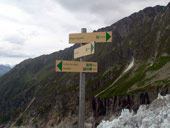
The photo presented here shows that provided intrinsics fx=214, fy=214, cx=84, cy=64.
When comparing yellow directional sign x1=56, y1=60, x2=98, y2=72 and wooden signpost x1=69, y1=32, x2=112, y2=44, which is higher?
wooden signpost x1=69, y1=32, x2=112, y2=44

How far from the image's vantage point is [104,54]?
493 ft

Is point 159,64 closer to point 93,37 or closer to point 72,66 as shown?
point 93,37

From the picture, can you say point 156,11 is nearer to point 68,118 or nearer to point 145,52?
point 145,52

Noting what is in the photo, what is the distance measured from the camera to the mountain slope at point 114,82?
80.8 metres

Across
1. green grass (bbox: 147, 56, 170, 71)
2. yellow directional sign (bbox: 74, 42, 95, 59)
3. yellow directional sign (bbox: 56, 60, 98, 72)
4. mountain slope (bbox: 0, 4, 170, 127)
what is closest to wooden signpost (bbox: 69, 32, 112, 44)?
yellow directional sign (bbox: 74, 42, 95, 59)

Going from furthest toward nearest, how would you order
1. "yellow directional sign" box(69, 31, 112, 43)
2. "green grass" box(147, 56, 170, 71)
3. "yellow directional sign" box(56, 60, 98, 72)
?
"green grass" box(147, 56, 170, 71), "yellow directional sign" box(69, 31, 112, 43), "yellow directional sign" box(56, 60, 98, 72)

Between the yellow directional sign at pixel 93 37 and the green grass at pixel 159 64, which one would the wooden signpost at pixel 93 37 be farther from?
the green grass at pixel 159 64

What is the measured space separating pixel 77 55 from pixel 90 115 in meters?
84.2


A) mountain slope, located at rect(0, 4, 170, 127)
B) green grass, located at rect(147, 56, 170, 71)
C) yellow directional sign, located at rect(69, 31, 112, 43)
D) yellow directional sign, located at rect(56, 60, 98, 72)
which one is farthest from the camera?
green grass, located at rect(147, 56, 170, 71)

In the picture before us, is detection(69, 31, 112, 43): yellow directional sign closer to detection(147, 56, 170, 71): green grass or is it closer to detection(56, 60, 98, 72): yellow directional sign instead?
detection(56, 60, 98, 72): yellow directional sign

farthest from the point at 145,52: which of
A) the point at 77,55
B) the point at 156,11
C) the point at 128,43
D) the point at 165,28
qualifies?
the point at 77,55

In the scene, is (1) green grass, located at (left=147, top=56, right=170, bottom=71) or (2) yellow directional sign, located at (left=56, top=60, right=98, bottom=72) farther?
(1) green grass, located at (left=147, top=56, right=170, bottom=71)

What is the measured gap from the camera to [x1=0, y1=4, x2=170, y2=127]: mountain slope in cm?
8075

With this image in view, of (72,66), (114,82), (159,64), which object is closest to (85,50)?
(72,66)
